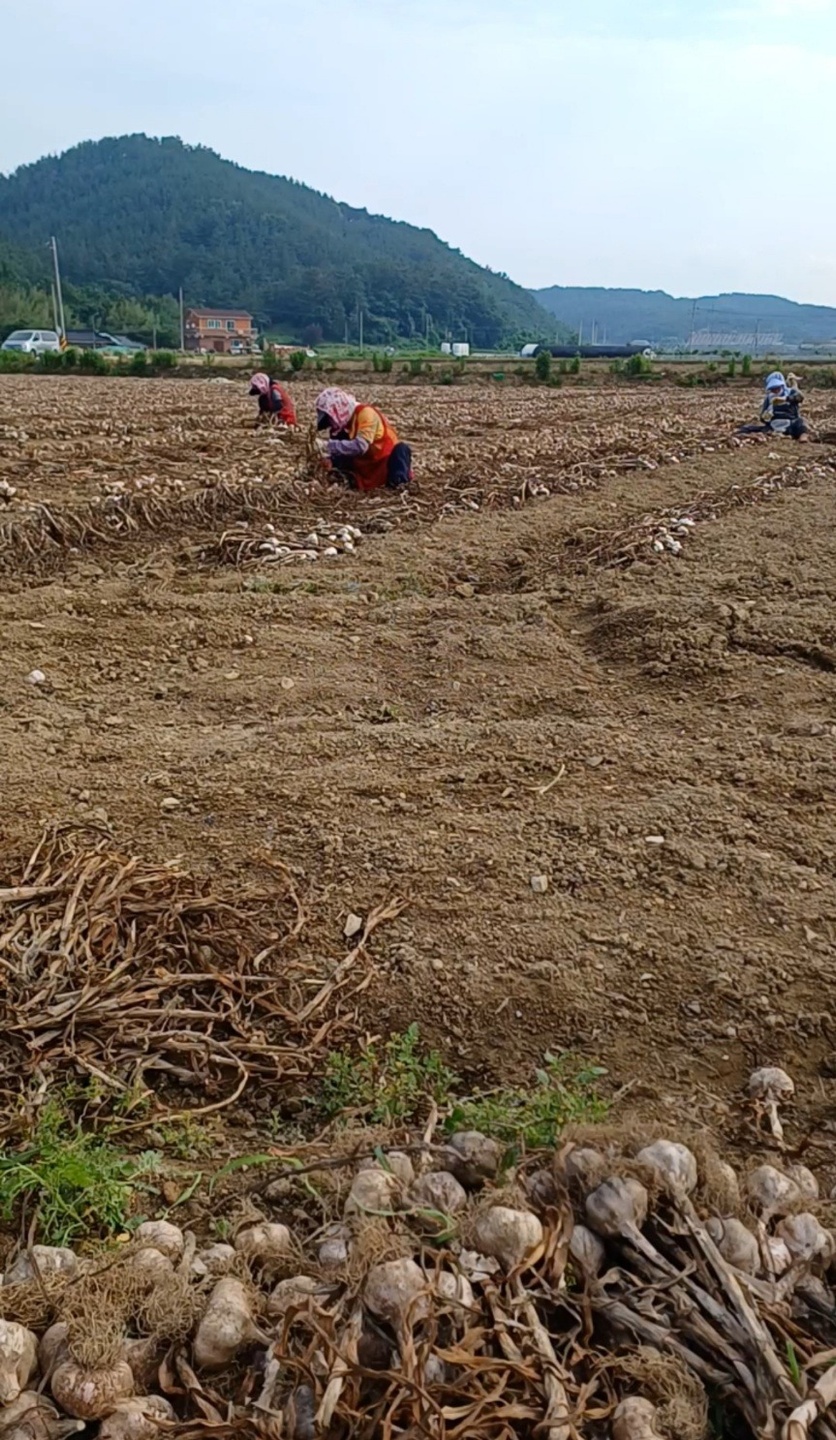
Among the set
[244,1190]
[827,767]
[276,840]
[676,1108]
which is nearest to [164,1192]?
[244,1190]

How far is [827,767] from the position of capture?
4.59m

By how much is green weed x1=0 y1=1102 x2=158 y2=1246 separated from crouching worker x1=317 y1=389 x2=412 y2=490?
9145 mm

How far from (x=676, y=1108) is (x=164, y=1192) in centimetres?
135

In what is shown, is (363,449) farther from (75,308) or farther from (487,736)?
(75,308)

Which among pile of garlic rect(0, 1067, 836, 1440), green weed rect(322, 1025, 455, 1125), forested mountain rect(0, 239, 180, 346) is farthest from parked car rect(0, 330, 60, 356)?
pile of garlic rect(0, 1067, 836, 1440)

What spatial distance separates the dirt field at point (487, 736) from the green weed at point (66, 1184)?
2.81 ft

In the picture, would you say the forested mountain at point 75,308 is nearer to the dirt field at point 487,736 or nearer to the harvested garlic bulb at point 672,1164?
the dirt field at point 487,736

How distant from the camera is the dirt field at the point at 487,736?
3.18 m

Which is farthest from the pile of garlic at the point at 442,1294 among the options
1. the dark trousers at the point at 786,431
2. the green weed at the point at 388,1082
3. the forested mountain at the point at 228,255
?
the forested mountain at the point at 228,255

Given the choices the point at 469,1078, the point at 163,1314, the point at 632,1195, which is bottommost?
the point at 469,1078

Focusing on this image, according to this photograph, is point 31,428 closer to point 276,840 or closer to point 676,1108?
point 276,840

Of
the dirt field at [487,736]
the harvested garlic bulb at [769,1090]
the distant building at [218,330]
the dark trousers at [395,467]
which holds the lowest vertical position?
the harvested garlic bulb at [769,1090]

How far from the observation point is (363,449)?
10797mm

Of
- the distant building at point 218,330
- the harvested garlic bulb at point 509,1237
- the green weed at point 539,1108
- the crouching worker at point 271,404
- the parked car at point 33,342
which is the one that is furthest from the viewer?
the distant building at point 218,330
